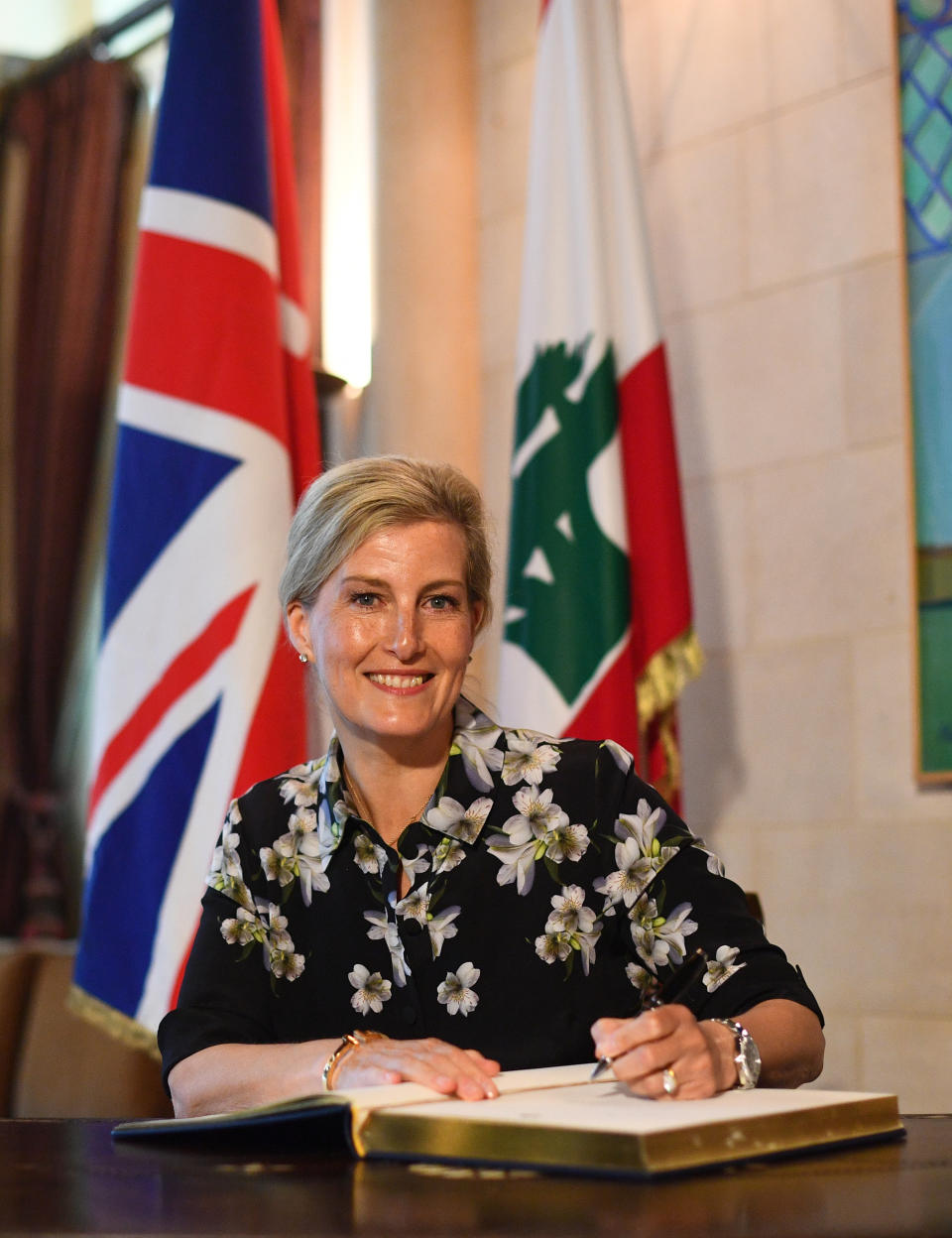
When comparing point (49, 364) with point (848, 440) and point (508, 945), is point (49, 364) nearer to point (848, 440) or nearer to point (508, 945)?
point (848, 440)

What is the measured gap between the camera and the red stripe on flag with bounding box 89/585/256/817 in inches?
120

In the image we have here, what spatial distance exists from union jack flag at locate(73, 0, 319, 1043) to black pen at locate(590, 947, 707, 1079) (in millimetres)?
1447

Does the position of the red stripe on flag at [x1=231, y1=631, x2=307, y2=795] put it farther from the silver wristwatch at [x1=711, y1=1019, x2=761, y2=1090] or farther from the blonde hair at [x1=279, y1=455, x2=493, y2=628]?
the silver wristwatch at [x1=711, y1=1019, x2=761, y2=1090]

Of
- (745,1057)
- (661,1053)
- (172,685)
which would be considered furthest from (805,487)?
(661,1053)

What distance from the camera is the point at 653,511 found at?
302 centimetres

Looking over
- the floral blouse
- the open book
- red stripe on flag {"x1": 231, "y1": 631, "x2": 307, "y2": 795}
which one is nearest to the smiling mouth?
the floral blouse

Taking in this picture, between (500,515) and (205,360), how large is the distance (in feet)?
3.42

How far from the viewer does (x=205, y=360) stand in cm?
315

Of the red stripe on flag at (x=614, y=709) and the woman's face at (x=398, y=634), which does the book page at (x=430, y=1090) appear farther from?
the red stripe on flag at (x=614, y=709)

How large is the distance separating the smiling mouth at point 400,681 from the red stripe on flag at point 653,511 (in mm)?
1092

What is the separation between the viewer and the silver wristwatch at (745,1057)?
138 centimetres

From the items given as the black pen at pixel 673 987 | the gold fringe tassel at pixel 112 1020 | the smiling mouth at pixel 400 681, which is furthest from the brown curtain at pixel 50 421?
the black pen at pixel 673 987

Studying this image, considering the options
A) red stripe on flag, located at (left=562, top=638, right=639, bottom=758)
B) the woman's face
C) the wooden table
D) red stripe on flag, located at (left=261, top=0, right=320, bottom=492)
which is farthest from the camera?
red stripe on flag, located at (left=261, top=0, right=320, bottom=492)

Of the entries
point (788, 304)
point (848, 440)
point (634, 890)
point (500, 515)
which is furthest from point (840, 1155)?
point (500, 515)
